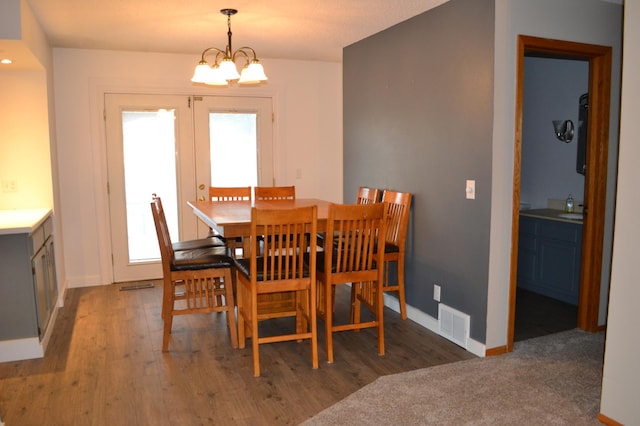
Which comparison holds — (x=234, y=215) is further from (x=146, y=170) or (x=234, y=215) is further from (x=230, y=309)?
(x=146, y=170)

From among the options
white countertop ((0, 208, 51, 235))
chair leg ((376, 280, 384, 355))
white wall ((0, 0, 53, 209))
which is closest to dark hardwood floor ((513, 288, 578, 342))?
chair leg ((376, 280, 384, 355))

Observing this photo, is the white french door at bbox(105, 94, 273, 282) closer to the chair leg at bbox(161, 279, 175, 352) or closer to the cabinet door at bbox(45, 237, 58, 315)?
the cabinet door at bbox(45, 237, 58, 315)

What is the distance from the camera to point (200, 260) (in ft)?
11.6

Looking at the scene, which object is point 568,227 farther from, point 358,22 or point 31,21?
point 31,21

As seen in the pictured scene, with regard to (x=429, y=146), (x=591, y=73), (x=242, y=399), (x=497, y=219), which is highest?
(x=591, y=73)

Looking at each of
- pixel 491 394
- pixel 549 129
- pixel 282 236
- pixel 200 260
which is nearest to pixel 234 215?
pixel 200 260

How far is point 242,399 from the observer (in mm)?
2836

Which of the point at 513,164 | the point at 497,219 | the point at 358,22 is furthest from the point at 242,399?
the point at 358,22

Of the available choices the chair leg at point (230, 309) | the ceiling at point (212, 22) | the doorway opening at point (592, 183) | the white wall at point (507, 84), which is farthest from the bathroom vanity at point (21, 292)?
the doorway opening at point (592, 183)

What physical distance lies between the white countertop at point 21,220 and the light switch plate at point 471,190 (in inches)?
111

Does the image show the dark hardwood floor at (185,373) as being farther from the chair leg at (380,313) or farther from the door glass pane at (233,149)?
the door glass pane at (233,149)

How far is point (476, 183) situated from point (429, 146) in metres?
0.60

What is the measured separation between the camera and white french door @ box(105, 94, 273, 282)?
5305 mm

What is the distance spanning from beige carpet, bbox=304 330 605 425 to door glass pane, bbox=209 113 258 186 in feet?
10.9
